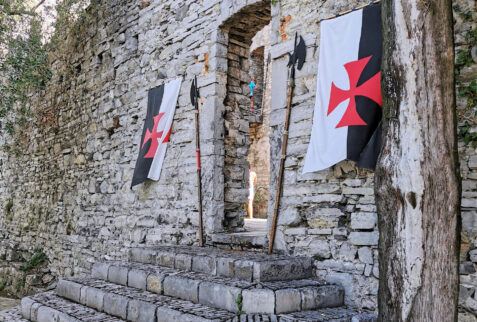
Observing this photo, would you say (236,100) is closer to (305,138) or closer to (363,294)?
(305,138)

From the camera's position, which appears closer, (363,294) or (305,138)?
(363,294)

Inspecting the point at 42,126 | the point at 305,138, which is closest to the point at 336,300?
the point at 305,138

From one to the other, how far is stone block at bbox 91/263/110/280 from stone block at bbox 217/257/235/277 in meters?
1.50

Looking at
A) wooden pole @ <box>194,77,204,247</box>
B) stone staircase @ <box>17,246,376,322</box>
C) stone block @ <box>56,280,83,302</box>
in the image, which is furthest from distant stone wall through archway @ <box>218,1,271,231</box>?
stone block @ <box>56,280,83,302</box>

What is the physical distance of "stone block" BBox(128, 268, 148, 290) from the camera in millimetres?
4102

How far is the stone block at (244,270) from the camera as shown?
3.50 metres

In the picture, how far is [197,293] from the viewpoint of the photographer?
3.52 meters

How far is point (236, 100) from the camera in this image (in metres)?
5.29

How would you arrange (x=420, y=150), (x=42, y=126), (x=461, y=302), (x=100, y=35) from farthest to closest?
(x=42, y=126) → (x=100, y=35) → (x=461, y=302) → (x=420, y=150)

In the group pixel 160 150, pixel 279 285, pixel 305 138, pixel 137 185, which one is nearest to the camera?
pixel 279 285

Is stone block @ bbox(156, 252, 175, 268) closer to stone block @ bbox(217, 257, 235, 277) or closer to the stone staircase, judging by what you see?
the stone staircase

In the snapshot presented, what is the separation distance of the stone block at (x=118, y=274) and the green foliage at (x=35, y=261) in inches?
179

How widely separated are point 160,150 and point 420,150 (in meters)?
3.77

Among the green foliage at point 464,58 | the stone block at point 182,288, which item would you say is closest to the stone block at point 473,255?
the green foliage at point 464,58
